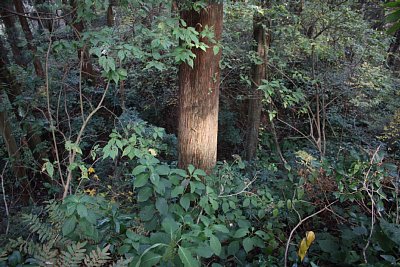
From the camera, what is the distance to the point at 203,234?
193cm

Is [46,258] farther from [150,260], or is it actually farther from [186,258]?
[186,258]

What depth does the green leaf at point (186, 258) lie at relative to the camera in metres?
1.48

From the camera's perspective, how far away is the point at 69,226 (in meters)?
1.83

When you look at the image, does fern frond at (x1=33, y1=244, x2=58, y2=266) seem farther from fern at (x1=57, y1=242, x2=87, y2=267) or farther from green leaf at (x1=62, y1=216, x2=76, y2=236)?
green leaf at (x1=62, y1=216, x2=76, y2=236)

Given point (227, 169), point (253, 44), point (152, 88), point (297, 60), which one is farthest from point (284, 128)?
point (227, 169)

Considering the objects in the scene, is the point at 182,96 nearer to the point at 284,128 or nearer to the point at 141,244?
the point at 141,244

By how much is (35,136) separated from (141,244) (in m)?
4.15

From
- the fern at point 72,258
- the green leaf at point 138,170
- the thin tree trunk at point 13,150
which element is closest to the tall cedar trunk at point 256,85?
the green leaf at point 138,170

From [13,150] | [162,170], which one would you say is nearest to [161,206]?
[162,170]

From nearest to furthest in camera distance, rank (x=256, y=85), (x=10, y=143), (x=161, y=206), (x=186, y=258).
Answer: (x=186, y=258)
(x=161, y=206)
(x=10, y=143)
(x=256, y=85)

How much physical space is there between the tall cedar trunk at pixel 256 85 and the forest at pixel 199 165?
0.03 meters

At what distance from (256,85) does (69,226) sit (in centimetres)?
366

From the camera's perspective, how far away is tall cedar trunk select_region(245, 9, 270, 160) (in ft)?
16.8

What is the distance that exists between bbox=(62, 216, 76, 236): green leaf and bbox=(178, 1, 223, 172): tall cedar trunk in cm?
167
